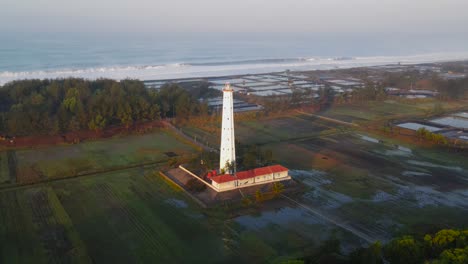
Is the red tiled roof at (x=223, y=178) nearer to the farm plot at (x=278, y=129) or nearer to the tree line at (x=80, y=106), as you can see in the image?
the farm plot at (x=278, y=129)

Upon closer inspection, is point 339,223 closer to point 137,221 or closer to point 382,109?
point 137,221

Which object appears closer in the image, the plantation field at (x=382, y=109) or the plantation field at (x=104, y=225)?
the plantation field at (x=104, y=225)

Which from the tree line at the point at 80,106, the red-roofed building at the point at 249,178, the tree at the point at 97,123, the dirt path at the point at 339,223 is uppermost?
the tree line at the point at 80,106

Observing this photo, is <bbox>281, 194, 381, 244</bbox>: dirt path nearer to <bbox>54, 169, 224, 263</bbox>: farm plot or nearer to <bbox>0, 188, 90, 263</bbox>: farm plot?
<bbox>54, 169, 224, 263</bbox>: farm plot

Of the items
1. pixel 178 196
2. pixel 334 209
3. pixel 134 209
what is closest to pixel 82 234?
pixel 134 209

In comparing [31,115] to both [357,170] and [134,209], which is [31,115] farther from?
[357,170]

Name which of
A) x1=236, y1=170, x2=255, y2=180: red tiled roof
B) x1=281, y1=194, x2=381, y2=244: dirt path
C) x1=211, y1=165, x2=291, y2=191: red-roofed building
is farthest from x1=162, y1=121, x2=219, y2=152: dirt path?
x1=281, y1=194, x2=381, y2=244: dirt path

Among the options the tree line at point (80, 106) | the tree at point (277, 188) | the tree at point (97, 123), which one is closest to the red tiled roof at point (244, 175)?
the tree at point (277, 188)
